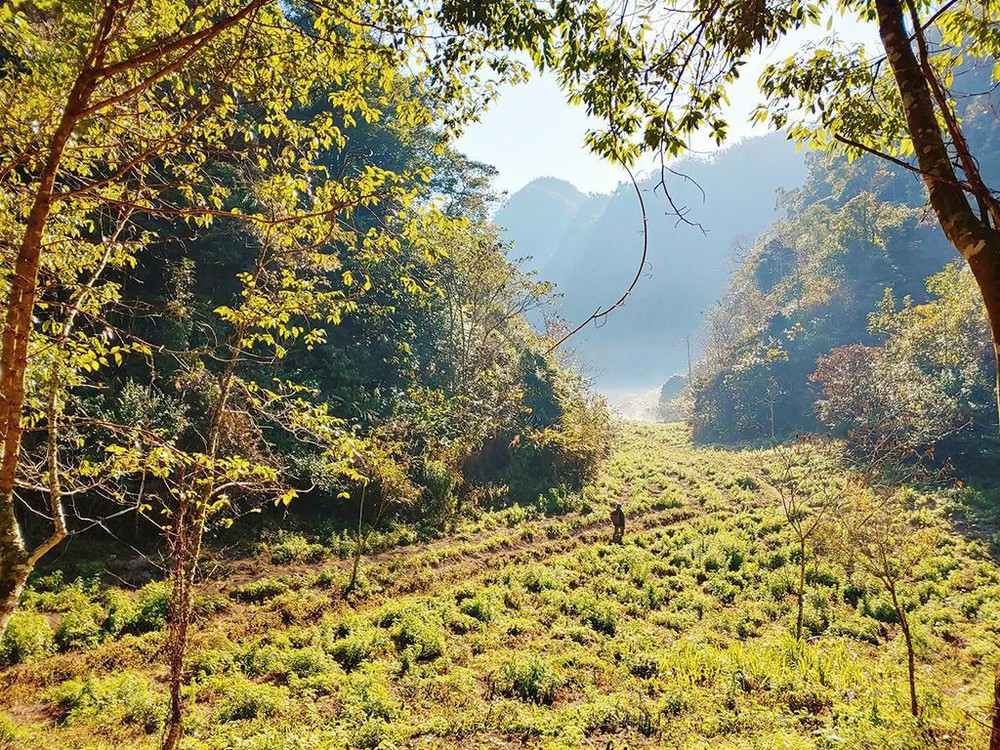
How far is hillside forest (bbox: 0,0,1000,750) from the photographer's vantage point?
3.26 meters

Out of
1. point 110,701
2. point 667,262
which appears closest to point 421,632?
point 110,701

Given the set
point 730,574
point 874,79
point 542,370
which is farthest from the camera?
point 542,370

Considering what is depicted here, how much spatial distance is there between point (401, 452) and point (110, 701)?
1006 cm

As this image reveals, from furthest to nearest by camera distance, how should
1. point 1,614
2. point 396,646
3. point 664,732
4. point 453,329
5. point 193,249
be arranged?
point 453,329, point 193,249, point 396,646, point 664,732, point 1,614

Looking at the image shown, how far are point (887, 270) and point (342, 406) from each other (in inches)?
2174

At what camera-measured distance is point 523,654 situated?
8883mm

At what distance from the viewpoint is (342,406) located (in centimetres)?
1886

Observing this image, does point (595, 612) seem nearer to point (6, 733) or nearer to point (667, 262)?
point (6, 733)

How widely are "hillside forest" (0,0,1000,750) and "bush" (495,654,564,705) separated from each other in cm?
6

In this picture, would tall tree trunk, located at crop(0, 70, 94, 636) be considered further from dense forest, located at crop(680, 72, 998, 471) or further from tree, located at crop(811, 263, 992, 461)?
tree, located at crop(811, 263, 992, 461)

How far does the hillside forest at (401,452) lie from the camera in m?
3.26

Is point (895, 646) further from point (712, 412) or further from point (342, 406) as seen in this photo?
point (712, 412)

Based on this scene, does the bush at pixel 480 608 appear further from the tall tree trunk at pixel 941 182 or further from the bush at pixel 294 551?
the tall tree trunk at pixel 941 182

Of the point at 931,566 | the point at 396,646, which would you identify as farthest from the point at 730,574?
the point at 396,646
